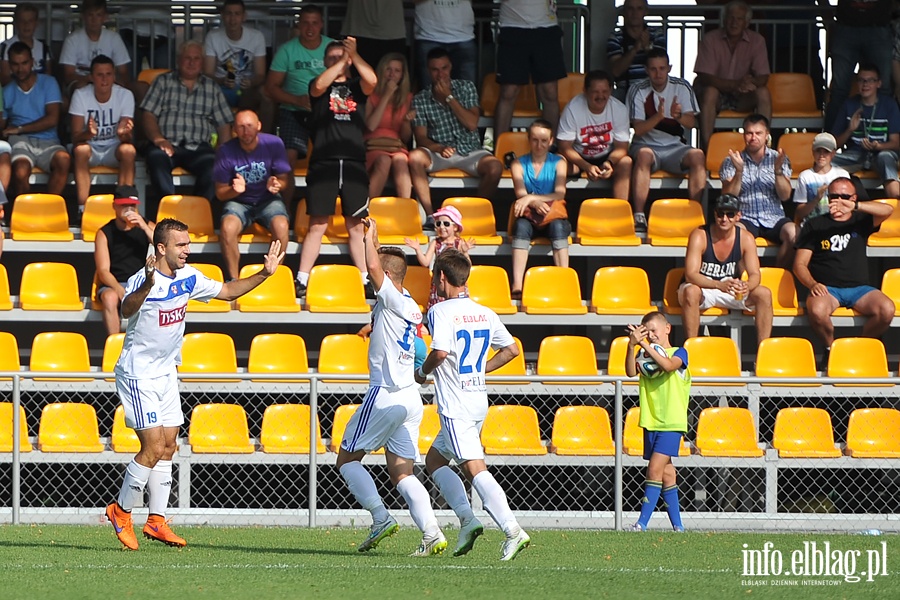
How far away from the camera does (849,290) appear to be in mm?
12359

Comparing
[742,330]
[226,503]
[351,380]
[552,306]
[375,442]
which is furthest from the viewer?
[742,330]

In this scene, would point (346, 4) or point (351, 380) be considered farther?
point (346, 4)

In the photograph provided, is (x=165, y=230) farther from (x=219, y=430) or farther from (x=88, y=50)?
(x=88, y=50)

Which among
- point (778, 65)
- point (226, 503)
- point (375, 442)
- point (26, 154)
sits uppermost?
point (778, 65)

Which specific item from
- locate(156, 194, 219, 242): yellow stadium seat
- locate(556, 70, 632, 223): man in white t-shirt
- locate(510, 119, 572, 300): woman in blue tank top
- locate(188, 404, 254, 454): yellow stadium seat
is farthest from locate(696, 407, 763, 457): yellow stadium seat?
locate(156, 194, 219, 242): yellow stadium seat

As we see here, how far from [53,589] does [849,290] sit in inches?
318

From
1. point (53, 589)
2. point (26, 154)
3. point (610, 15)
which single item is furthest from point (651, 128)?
point (53, 589)

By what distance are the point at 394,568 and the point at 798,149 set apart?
8.30 m

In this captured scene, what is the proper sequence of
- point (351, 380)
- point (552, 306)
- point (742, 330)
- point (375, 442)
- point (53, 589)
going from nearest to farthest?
point (53, 589), point (375, 442), point (351, 380), point (552, 306), point (742, 330)

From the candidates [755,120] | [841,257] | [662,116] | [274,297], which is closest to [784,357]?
[841,257]

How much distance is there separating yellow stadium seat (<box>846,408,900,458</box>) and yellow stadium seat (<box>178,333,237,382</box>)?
17.3 feet

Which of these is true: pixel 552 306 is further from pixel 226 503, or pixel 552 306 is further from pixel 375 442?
pixel 375 442

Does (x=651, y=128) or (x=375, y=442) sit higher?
(x=651, y=128)

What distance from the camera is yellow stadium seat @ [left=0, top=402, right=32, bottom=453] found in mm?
10461
